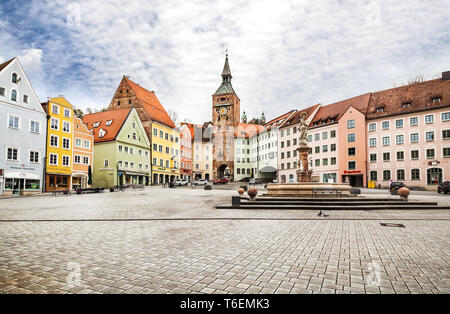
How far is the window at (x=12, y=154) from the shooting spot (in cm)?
3188

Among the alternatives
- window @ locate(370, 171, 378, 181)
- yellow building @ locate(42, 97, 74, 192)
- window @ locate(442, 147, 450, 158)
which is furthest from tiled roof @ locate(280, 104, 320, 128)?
yellow building @ locate(42, 97, 74, 192)

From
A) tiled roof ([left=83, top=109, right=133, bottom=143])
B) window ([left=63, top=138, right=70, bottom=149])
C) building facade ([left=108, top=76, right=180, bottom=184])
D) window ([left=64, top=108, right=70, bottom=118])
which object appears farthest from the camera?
building facade ([left=108, top=76, right=180, bottom=184])

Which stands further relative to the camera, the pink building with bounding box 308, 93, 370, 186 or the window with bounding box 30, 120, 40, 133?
the pink building with bounding box 308, 93, 370, 186

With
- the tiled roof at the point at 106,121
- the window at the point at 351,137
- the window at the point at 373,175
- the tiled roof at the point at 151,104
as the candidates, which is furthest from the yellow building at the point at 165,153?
the window at the point at 373,175

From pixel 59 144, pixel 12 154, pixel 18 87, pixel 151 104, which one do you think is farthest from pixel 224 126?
pixel 12 154

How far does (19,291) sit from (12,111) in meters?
36.3

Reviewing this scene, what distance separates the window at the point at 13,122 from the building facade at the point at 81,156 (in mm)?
7959

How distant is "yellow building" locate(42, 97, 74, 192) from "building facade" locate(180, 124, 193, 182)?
32665 millimetres

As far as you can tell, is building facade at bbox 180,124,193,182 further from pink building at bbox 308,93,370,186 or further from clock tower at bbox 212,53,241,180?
pink building at bbox 308,93,370,186

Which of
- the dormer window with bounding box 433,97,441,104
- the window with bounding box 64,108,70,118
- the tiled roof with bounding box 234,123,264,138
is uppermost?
the tiled roof with bounding box 234,123,264,138

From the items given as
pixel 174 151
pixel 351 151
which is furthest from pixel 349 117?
pixel 174 151

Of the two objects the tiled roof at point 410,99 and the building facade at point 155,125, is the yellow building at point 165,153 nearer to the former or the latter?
the building facade at point 155,125

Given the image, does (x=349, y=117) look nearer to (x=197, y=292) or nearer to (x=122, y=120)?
(x=122, y=120)

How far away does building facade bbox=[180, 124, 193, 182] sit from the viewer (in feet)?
233
